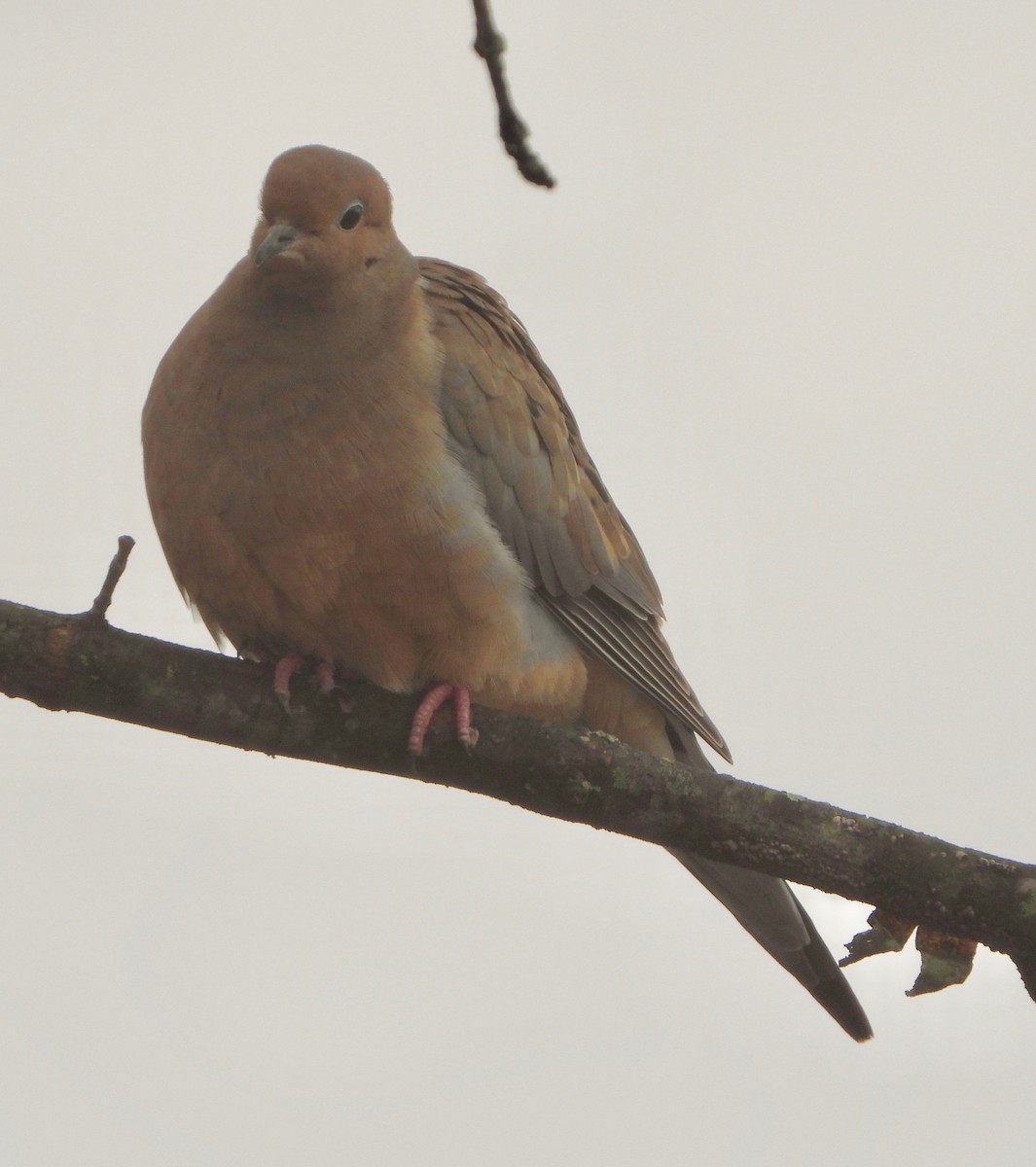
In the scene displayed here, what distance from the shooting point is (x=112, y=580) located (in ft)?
11.7

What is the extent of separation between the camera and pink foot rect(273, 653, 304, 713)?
3961 millimetres

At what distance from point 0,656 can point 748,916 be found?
2372 millimetres

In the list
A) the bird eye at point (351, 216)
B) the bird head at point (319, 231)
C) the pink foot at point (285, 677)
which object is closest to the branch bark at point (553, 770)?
the pink foot at point (285, 677)

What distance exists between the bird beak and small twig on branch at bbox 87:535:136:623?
1.06 meters

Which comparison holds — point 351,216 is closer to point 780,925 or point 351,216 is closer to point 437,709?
point 437,709

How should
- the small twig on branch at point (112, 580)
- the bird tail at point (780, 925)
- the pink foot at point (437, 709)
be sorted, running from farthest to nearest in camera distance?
the bird tail at point (780, 925) < the pink foot at point (437, 709) < the small twig on branch at point (112, 580)

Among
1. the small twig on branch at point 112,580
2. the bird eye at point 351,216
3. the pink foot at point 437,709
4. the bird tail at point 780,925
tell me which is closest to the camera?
the small twig on branch at point 112,580

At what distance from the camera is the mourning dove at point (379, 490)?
412 centimetres

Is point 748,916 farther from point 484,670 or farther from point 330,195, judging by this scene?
point 330,195

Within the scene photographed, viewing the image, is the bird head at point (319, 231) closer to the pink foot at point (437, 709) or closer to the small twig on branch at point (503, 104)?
the pink foot at point (437, 709)

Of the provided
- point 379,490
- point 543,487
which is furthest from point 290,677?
point 543,487

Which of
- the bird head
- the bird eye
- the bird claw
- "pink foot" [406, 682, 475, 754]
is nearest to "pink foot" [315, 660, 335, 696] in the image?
the bird claw

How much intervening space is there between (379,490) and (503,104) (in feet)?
7.05

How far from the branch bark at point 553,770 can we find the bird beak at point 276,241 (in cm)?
108
